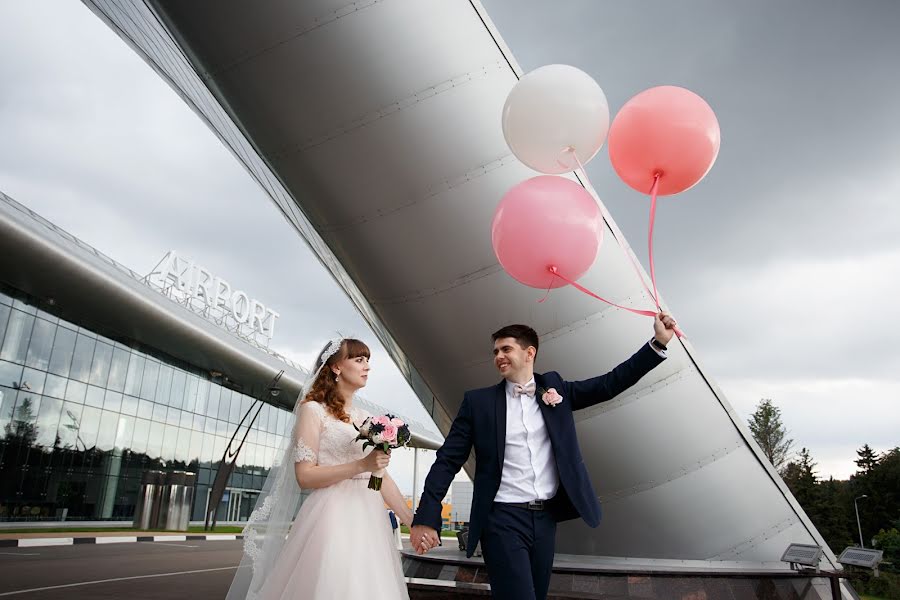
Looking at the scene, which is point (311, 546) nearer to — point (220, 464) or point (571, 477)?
point (571, 477)

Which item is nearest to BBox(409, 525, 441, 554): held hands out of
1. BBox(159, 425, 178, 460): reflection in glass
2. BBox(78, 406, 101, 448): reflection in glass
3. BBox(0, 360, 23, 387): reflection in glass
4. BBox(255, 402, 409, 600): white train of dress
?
BBox(255, 402, 409, 600): white train of dress

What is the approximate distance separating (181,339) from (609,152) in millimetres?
27588

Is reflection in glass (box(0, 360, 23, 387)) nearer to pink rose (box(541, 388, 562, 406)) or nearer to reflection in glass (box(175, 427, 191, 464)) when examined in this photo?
reflection in glass (box(175, 427, 191, 464))

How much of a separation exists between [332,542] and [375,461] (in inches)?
20.8

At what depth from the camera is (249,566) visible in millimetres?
4074

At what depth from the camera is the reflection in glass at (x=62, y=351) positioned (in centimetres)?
2467

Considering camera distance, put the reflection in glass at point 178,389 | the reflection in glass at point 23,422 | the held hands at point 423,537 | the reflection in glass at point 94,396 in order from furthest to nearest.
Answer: the reflection in glass at point 178,389, the reflection in glass at point 94,396, the reflection in glass at point 23,422, the held hands at point 423,537

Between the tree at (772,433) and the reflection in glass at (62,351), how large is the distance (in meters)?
55.8

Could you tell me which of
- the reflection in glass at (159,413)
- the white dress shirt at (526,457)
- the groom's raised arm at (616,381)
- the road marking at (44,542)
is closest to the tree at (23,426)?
the reflection in glass at (159,413)

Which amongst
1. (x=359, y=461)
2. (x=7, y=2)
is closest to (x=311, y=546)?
(x=359, y=461)

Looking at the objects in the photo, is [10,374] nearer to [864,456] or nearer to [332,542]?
[332,542]

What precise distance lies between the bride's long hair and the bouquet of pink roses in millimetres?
500

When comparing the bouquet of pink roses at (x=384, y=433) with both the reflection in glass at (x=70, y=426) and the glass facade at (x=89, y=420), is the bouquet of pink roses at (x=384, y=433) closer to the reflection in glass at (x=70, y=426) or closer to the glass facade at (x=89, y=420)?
the glass facade at (x=89, y=420)

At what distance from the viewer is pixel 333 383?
4.06m
